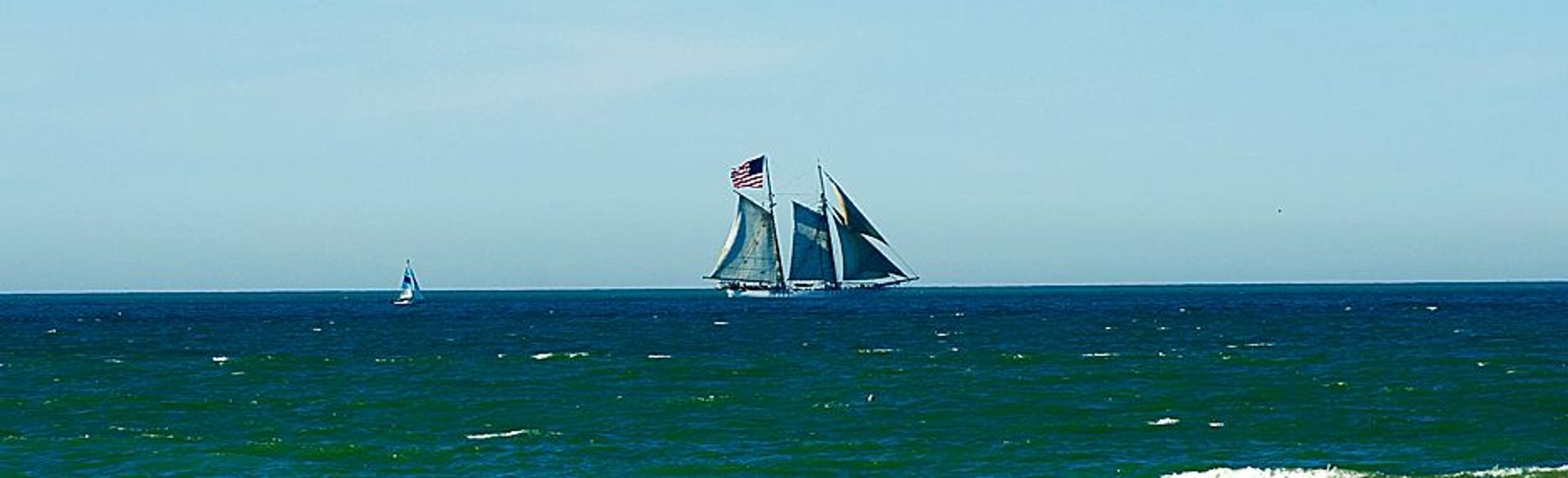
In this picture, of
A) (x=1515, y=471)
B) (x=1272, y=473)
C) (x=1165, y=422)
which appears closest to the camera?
(x=1515, y=471)

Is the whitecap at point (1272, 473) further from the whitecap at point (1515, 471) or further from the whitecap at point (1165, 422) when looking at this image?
the whitecap at point (1165, 422)

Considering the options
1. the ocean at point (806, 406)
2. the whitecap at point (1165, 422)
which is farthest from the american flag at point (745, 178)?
the whitecap at point (1165, 422)

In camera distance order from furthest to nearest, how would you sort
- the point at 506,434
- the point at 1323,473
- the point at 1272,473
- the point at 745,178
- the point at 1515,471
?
1. the point at 745,178
2. the point at 506,434
3. the point at 1272,473
4. the point at 1323,473
5. the point at 1515,471

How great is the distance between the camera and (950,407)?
53.3 metres

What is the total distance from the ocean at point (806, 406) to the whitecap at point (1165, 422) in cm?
24

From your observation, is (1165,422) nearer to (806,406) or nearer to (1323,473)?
(806,406)

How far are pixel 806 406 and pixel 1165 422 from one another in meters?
11.2

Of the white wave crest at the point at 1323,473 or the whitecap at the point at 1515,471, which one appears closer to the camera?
the whitecap at the point at 1515,471

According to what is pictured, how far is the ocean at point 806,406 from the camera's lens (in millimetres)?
40375

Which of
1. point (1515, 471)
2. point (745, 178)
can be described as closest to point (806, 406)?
point (1515, 471)

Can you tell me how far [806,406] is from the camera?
177 feet

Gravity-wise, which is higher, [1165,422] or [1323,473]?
[1165,422]

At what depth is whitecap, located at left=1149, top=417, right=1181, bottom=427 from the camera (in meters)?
47.3

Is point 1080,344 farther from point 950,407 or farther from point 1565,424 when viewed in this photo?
point 1565,424
